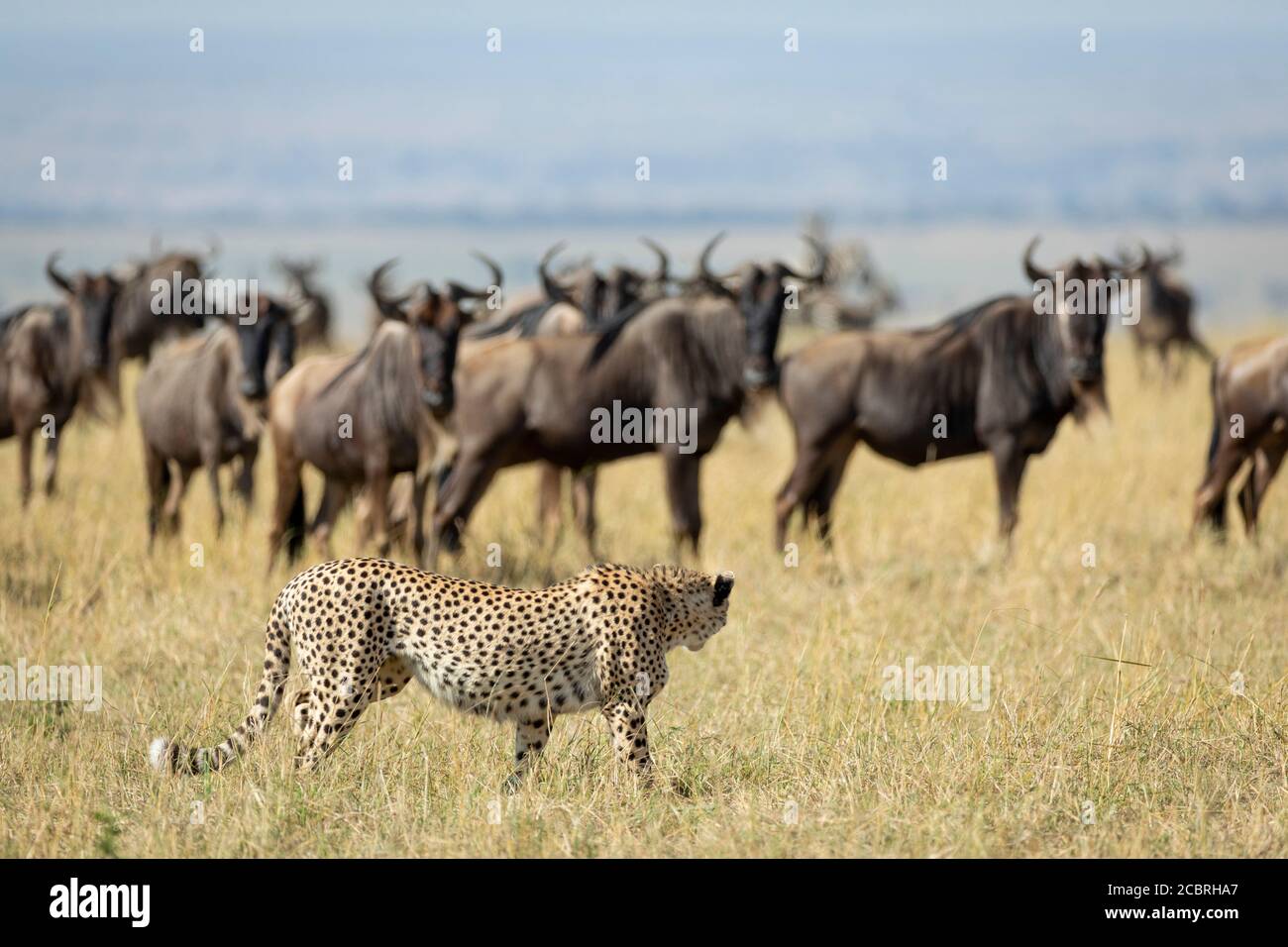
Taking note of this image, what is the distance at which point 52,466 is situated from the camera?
1291cm

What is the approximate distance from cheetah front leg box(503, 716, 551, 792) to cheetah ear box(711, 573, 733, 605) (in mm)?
668

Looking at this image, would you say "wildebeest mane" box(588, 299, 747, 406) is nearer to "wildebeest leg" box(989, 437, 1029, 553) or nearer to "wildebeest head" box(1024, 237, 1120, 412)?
"wildebeest leg" box(989, 437, 1029, 553)

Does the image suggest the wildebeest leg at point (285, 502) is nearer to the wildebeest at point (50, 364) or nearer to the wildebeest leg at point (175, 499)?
the wildebeest leg at point (175, 499)

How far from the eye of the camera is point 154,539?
35.1ft

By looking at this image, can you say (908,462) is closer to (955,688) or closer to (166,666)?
(955,688)

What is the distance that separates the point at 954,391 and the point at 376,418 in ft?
12.4

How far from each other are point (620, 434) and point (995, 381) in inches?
98.1

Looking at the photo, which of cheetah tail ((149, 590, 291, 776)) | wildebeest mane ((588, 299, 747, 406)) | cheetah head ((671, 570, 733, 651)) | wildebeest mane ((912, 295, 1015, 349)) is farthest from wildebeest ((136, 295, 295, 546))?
cheetah head ((671, 570, 733, 651))

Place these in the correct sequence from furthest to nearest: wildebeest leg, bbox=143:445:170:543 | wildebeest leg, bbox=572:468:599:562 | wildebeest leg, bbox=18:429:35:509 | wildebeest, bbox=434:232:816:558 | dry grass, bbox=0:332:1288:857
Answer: wildebeest leg, bbox=18:429:35:509, wildebeest leg, bbox=143:445:170:543, wildebeest leg, bbox=572:468:599:562, wildebeest, bbox=434:232:816:558, dry grass, bbox=0:332:1288:857

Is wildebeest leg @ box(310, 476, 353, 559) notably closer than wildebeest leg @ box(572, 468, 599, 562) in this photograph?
Yes

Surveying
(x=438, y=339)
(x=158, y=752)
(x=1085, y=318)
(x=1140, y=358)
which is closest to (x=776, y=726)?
(x=158, y=752)

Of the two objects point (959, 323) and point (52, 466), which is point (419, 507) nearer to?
point (959, 323)

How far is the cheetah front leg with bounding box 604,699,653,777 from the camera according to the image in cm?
515
